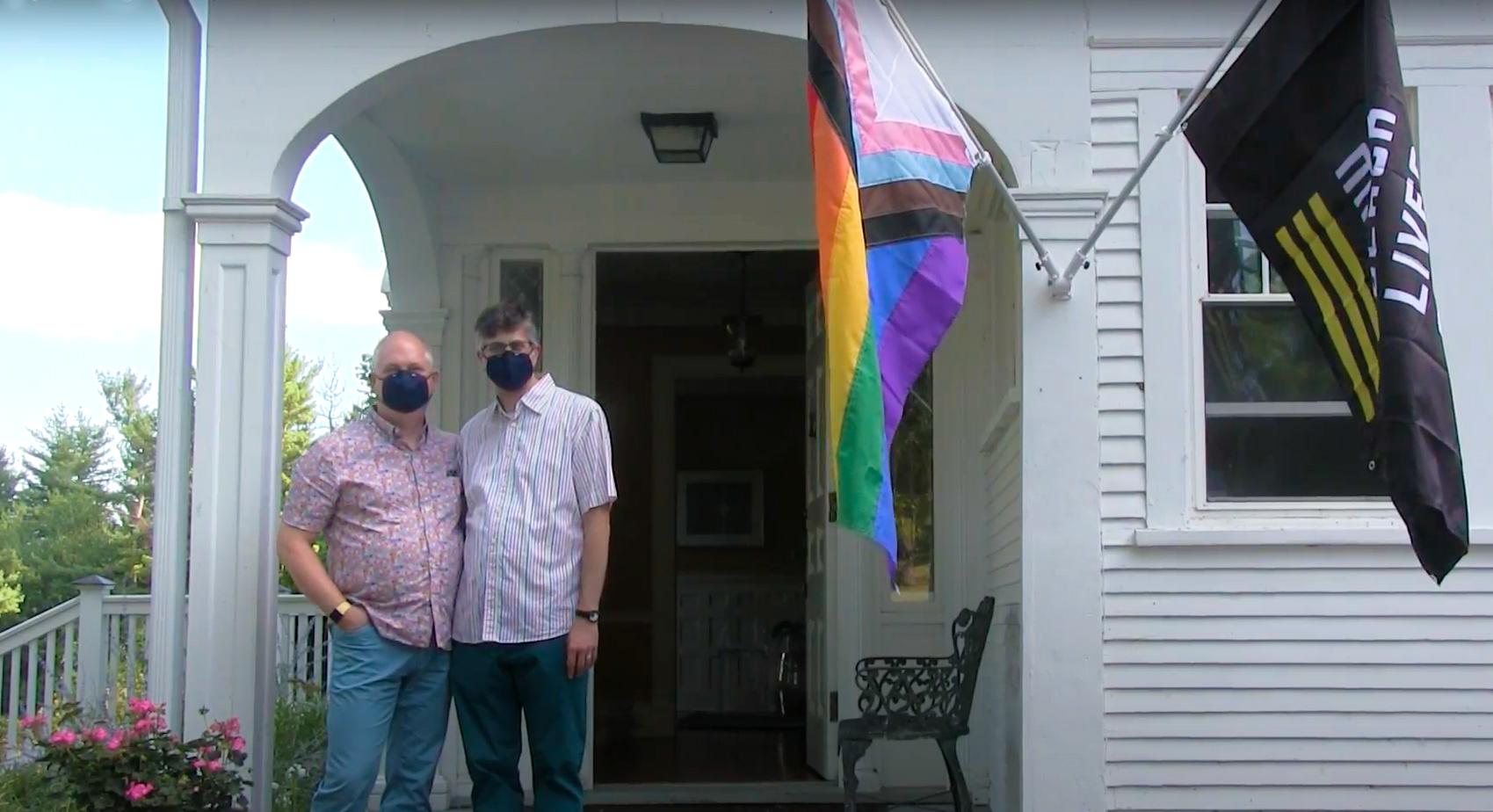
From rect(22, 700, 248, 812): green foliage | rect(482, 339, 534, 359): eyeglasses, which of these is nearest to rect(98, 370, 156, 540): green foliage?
rect(22, 700, 248, 812): green foliage

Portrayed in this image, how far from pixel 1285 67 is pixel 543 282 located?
361cm

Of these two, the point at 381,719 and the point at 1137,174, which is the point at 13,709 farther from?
the point at 1137,174

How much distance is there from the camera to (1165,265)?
4.77m

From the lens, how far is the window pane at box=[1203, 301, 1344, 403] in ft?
15.9

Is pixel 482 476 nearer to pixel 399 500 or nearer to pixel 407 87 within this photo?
pixel 399 500

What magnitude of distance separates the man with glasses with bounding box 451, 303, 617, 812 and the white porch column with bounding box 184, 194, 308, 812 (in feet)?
2.18

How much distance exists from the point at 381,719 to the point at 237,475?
2.93 ft

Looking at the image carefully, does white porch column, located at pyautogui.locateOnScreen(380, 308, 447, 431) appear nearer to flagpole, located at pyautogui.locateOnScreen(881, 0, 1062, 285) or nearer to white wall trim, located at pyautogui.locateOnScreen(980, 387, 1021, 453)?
white wall trim, located at pyautogui.locateOnScreen(980, 387, 1021, 453)

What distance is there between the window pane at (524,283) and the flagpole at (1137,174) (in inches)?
107

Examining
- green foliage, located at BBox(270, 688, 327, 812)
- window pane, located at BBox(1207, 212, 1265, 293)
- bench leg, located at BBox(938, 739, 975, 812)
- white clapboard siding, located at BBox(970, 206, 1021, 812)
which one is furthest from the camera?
bench leg, located at BBox(938, 739, 975, 812)

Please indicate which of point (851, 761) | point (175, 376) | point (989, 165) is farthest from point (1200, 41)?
point (175, 376)

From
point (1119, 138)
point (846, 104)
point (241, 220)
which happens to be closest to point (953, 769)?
point (1119, 138)

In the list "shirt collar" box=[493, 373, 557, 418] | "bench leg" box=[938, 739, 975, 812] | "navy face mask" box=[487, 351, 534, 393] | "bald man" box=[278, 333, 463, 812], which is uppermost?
"navy face mask" box=[487, 351, 534, 393]

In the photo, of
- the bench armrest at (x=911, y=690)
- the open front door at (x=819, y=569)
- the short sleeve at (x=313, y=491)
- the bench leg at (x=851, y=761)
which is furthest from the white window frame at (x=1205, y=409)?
the short sleeve at (x=313, y=491)
